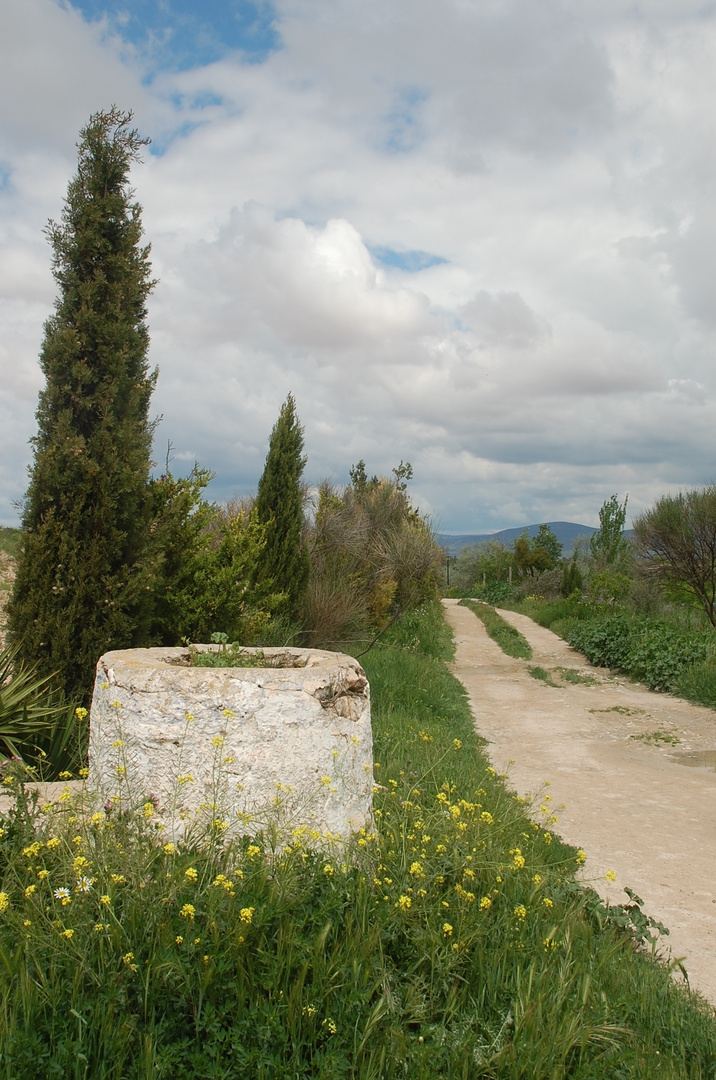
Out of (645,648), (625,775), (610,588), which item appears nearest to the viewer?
(625,775)

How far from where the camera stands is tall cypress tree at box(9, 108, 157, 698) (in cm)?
541

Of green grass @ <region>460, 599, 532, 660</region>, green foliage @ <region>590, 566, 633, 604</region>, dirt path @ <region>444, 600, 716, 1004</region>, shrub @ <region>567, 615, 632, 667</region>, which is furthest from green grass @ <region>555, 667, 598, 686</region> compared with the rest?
green foliage @ <region>590, 566, 633, 604</region>

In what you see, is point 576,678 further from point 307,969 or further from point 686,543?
point 307,969

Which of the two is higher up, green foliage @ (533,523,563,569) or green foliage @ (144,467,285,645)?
green foliage @ (533,523,563,569)

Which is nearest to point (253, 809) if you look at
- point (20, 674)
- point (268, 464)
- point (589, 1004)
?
point (589, 1004)

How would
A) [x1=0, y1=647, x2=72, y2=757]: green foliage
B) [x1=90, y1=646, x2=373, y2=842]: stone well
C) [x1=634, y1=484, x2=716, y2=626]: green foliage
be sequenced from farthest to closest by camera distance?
[x1=634, y1=484, x2=716, y2=626]: green foliage
[x1=0, y1=647, x2=72, y2=757]: green foliage
[x1=90, y1=646, x2=373, y2=842]: stone well

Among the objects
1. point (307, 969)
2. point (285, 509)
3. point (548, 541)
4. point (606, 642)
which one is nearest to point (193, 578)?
point (285, 509)

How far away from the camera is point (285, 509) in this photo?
11508 millimetres

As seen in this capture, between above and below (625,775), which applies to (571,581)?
above

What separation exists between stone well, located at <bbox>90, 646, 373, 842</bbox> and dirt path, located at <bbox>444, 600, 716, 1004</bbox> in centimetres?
173

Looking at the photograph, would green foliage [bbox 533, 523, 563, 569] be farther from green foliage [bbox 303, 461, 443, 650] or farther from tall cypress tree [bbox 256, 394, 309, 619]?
tall cypress tree [bbox 256, 394, 309, 619]

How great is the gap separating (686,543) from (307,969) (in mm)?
17981

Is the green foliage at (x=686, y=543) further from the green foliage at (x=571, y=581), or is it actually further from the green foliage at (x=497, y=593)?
the green foliage at (x=497, y=593)

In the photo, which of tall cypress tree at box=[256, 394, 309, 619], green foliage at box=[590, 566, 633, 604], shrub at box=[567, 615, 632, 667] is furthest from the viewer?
green foliage at box=[590, 566, 633, 604]
